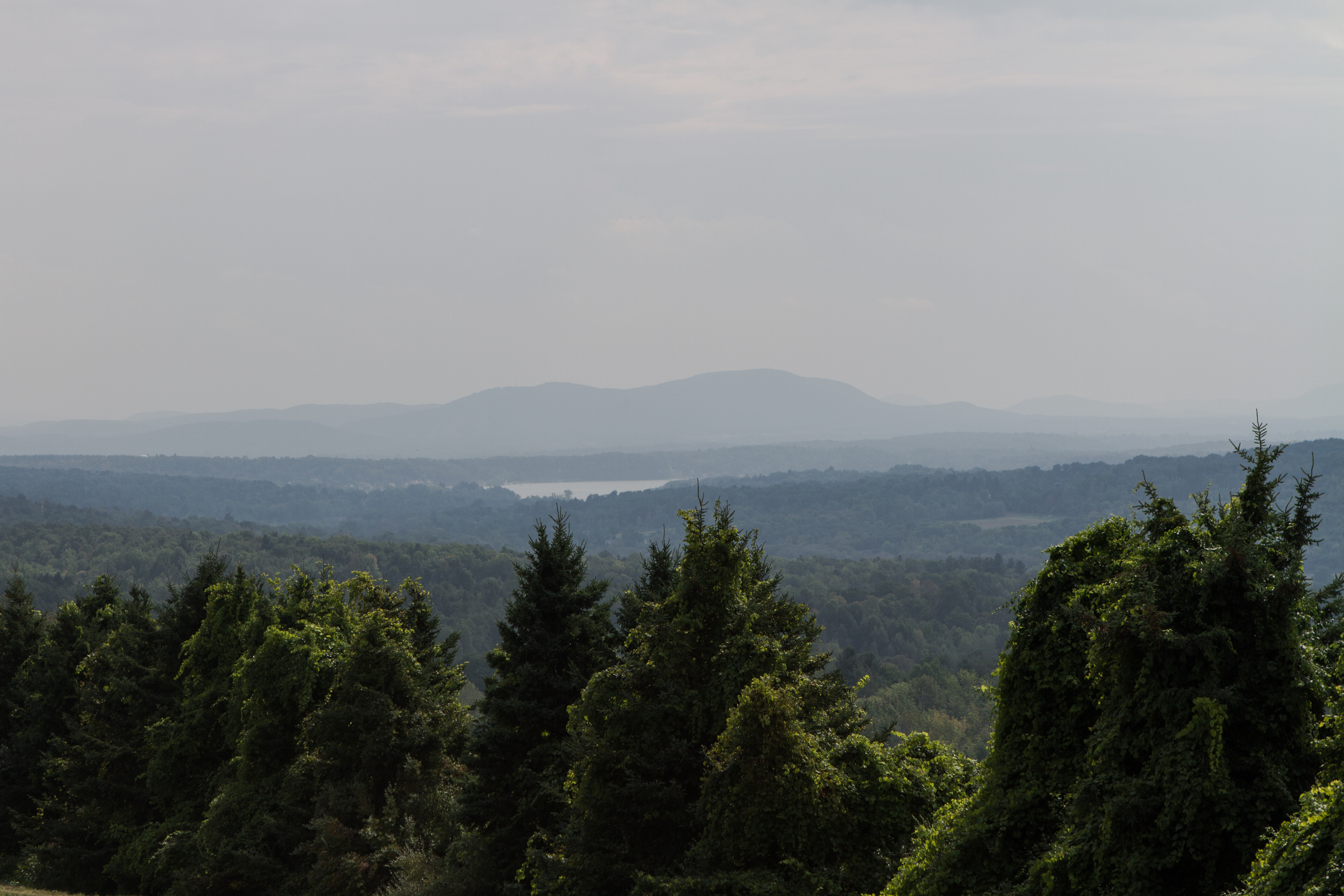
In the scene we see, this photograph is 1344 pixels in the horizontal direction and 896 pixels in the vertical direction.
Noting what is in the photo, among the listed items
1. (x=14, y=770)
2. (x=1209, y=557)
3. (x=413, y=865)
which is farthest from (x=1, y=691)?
(x=1209, y=557)

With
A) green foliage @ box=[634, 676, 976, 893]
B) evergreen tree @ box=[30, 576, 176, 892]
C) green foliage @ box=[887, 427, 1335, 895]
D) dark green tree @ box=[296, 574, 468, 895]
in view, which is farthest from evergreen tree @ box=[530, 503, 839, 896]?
evergreen tree @ box=[30, 576, 176, 892]

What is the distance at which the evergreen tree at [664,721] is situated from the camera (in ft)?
55.4

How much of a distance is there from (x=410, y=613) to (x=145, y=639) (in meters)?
10.6

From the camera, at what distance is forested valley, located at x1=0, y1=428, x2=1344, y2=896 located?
1066 centimetres

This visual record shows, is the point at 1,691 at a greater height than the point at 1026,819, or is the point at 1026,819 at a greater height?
the point at 1026,819

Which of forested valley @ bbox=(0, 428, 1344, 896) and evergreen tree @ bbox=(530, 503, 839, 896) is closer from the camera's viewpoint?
forested valley @ bbox=(0, 428, 1344, 896)

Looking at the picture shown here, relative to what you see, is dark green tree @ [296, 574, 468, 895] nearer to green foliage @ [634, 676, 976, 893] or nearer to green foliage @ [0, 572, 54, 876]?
green foliage @ [634, 676, 976, 893]

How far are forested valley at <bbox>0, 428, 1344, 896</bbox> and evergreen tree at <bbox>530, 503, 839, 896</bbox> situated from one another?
52 mm

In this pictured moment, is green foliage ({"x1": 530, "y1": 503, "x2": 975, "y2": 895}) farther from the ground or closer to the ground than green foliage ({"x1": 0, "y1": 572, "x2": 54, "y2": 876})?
farther from the ground

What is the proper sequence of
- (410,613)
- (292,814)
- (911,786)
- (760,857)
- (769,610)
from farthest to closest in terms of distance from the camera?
(410,613)
(292,814)
(769,610)
(911,786)
(760,857)

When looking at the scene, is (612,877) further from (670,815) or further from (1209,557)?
(1209,557)

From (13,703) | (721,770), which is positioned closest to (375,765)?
(721,770)

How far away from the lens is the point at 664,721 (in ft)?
57.1

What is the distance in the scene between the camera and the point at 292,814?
25.8 meters
